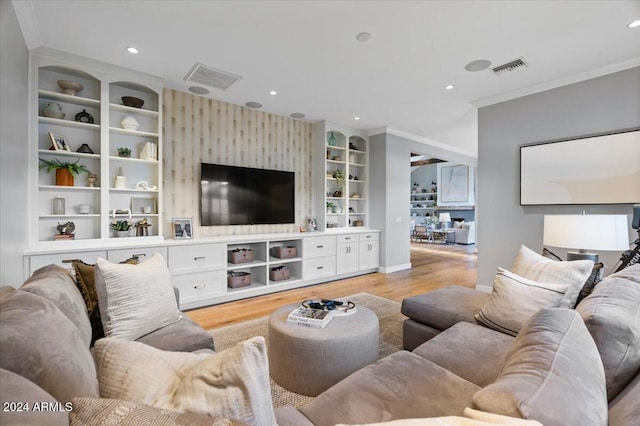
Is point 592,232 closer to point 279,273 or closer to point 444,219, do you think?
point 279,273

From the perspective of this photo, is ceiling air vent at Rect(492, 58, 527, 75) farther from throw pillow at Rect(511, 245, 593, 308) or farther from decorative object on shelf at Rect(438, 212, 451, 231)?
decorative object on shelf at Rect(438, 212, 451, 231)

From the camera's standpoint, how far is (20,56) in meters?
2.40

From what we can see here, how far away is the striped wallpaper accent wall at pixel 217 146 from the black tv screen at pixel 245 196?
151 millimetres

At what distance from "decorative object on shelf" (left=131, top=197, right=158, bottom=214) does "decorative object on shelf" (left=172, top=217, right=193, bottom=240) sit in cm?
28

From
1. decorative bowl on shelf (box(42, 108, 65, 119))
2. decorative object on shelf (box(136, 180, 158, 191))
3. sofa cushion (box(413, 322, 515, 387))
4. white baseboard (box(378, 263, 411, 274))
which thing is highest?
decorative bowl on shelf (box(42, 108, 65, 119))

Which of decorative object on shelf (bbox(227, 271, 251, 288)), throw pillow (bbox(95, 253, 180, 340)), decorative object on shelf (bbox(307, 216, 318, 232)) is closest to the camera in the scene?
throw pillow (bbox(95, 253, 180, 340))

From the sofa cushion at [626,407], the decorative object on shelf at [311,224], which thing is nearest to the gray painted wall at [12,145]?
the sofa cushion at [626,407]

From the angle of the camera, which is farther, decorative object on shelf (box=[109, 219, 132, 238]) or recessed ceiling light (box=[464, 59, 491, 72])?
decorative object on shelf (box=[109, 219, 132, 238])

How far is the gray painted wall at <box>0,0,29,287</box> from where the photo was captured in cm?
195

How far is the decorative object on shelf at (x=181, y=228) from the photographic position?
3.68 m

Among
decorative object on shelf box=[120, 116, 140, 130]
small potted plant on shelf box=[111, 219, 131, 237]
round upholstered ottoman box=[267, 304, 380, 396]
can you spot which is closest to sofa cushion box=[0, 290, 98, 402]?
round upholstered ottoman box=[267, 304, 380, 396]

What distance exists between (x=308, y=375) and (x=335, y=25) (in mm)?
2604

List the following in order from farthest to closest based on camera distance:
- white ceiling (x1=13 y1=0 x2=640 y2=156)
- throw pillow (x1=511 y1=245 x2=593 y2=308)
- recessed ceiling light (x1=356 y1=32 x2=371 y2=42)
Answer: recessed ceiling light (x1=356 y1=32 x2=371 y2=42) < white ceiling (x1=13 y1=0 x2=640 y2=156) < throw pillow (x1=511 y1=245 x2=593 y2=308)

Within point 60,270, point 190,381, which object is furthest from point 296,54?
point 190,381
